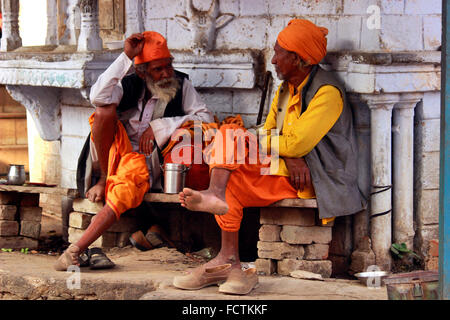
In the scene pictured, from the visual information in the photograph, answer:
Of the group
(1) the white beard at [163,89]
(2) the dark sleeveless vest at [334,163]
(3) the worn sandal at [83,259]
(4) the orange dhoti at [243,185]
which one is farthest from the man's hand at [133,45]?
(3) the worn sandal at [83,259]

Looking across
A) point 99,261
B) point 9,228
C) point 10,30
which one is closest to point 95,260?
point 99,261

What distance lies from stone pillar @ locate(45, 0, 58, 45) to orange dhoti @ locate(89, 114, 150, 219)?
1677 millimetres

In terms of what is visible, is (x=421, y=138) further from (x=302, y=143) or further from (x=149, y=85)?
(x=149, y=85)

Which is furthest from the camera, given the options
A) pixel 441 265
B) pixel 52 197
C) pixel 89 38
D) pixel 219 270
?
pixel 52 197

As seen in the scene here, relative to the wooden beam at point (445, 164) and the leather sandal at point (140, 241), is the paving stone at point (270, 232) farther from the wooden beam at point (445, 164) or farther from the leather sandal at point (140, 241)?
the wooden beam at point (445, 164)

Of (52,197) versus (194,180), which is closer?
(194,180)

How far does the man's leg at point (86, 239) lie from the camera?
6.29 metres

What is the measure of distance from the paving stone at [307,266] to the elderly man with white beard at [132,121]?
1208 millimetres

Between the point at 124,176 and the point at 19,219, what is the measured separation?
1.63m

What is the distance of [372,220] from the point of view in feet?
21.7

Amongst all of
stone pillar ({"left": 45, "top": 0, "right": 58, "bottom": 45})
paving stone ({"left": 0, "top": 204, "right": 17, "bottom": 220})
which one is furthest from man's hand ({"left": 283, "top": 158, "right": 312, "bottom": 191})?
stone pillar ({"left": 45, "top": 0, "right": 58, "bottom": 45})

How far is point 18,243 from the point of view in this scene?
7562 mm
